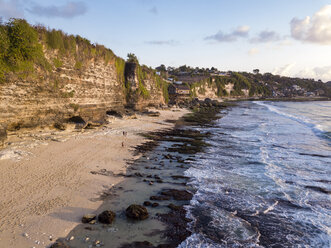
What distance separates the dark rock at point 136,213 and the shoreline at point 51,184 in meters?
1.52

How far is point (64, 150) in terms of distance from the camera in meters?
13.8

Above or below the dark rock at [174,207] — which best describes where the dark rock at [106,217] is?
above

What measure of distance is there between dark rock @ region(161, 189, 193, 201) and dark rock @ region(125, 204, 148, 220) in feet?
6.42

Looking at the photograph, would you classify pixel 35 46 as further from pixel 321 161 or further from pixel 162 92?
pixel 162 92

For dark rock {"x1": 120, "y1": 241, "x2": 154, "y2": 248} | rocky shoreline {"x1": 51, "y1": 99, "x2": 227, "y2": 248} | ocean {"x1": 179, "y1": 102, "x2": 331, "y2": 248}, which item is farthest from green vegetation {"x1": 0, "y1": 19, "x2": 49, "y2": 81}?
dark rock {"x1": 120, "y1": 241, "x2": 154, "y2": 248}

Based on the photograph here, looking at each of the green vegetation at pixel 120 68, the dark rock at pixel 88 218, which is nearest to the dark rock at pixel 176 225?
the dark rock at pixel 88 218

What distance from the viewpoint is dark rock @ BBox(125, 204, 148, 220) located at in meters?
7.41

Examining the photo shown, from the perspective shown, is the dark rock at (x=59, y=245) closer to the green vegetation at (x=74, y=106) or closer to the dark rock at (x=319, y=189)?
the dark rock at (x=319, y=189)

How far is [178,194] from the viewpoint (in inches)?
376

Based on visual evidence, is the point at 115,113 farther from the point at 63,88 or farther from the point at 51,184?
the point at 51,184

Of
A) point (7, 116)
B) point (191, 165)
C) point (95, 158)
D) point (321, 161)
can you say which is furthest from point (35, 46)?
point (321, 161)

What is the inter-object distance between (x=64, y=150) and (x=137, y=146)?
18.1ft

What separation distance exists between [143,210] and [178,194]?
2.37 m

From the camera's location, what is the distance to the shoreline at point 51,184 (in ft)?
21.4
